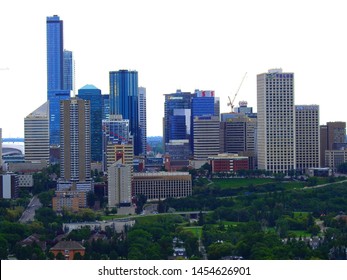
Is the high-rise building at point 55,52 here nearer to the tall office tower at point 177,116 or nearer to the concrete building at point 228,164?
the tall office tower at point 177,116

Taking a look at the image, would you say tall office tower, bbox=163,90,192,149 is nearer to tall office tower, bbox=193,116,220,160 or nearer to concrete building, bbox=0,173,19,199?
tall office tower, bbox=193,116,220,160

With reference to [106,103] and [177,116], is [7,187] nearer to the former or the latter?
[106,103]

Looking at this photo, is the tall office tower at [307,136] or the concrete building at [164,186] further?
the tall office tower at [307,136]

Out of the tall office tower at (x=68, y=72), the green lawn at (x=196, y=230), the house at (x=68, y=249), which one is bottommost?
the house at (x=68, y=249)

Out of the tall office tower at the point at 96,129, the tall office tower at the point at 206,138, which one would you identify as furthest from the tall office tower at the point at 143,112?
the tall office tower at the point at 206,138

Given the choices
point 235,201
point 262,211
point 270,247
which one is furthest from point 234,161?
point 270,247
